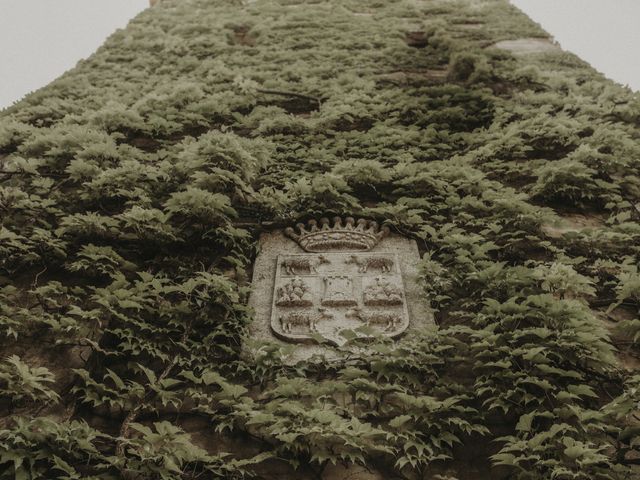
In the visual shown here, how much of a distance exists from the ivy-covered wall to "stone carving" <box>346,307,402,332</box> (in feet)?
0.72

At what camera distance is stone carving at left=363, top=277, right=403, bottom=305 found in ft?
15.8

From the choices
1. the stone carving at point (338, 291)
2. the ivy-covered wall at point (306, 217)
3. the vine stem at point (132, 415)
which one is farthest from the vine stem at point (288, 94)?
the vine stem at point (132, 415)

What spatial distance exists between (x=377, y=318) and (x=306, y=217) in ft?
5.20

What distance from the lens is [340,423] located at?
3.75 m

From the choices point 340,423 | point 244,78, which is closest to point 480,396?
point 340,423

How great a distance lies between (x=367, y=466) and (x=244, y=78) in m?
7.11

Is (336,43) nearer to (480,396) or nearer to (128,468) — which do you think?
(480,396)

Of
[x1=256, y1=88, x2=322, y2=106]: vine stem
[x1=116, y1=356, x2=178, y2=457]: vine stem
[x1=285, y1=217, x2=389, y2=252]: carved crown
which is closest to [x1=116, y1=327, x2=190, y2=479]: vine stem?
[x1=116, y1=356, x2=178, y2=457]: vine stem

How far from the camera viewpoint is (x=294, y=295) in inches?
191

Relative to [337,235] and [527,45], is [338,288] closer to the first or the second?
[337,235]

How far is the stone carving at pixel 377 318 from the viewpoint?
4645 mm

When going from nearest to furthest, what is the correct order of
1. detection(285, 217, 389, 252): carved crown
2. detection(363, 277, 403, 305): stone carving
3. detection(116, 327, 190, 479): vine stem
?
detection(116, 327, 190, 479): vine stem, detection(363, 277, 403, 305): stone carving, detection(285, 217, 389, 252): carved crown

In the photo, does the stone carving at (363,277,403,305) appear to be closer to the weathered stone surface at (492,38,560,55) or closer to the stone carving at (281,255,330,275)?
the stone carving at (281,255,330,275)

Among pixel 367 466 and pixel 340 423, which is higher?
pixel 340 423
